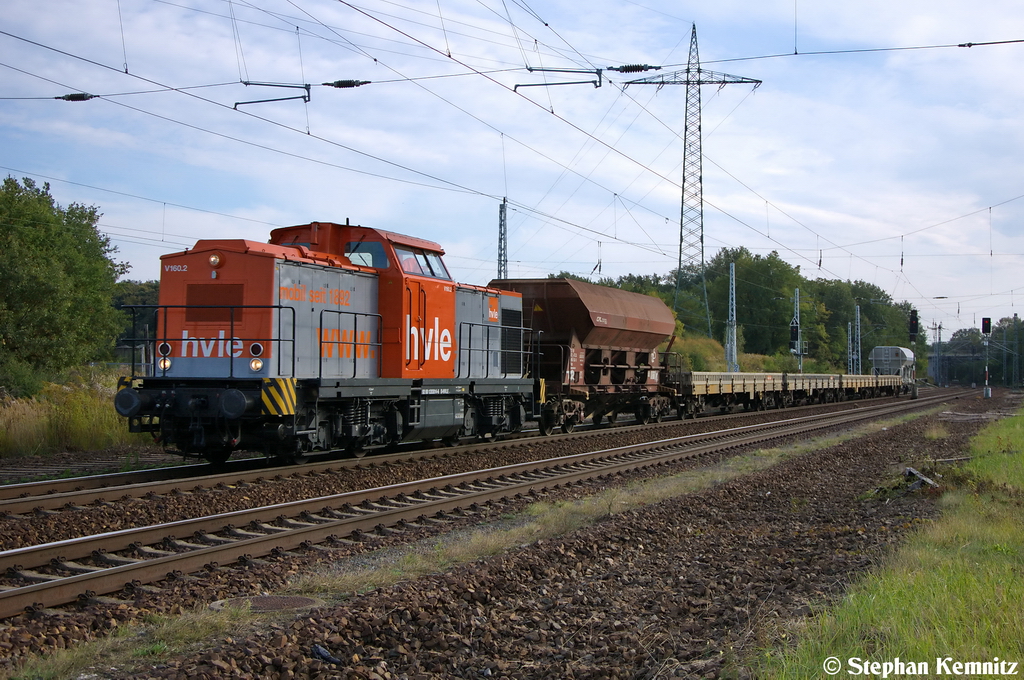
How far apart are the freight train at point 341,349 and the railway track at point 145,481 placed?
38cm

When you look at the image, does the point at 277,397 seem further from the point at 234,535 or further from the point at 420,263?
the point at 420,263

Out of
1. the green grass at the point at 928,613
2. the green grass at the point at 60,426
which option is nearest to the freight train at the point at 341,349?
the green grass at the point at 60,426

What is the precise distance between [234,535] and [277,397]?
3.12 metres

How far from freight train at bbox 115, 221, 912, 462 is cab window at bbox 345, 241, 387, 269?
0.02m

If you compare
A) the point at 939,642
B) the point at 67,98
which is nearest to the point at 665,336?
the point at 67,98

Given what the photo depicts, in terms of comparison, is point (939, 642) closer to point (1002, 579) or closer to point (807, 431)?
point (1002, 579)

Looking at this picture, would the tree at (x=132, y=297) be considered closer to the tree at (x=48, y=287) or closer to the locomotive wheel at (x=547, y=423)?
the tree at (x=48, y=287)

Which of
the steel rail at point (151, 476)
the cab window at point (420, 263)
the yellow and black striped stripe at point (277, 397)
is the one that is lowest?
the steel rail at point (151, 476)

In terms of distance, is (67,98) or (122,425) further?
(122,425)

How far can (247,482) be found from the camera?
1023cm

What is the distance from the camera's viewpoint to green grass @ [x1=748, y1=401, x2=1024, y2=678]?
3.78 meters

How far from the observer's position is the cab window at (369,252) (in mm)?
13062

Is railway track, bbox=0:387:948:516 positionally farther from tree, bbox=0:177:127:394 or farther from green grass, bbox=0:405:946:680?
tree, bbox=0:177:127:394

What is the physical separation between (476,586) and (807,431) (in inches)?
733
